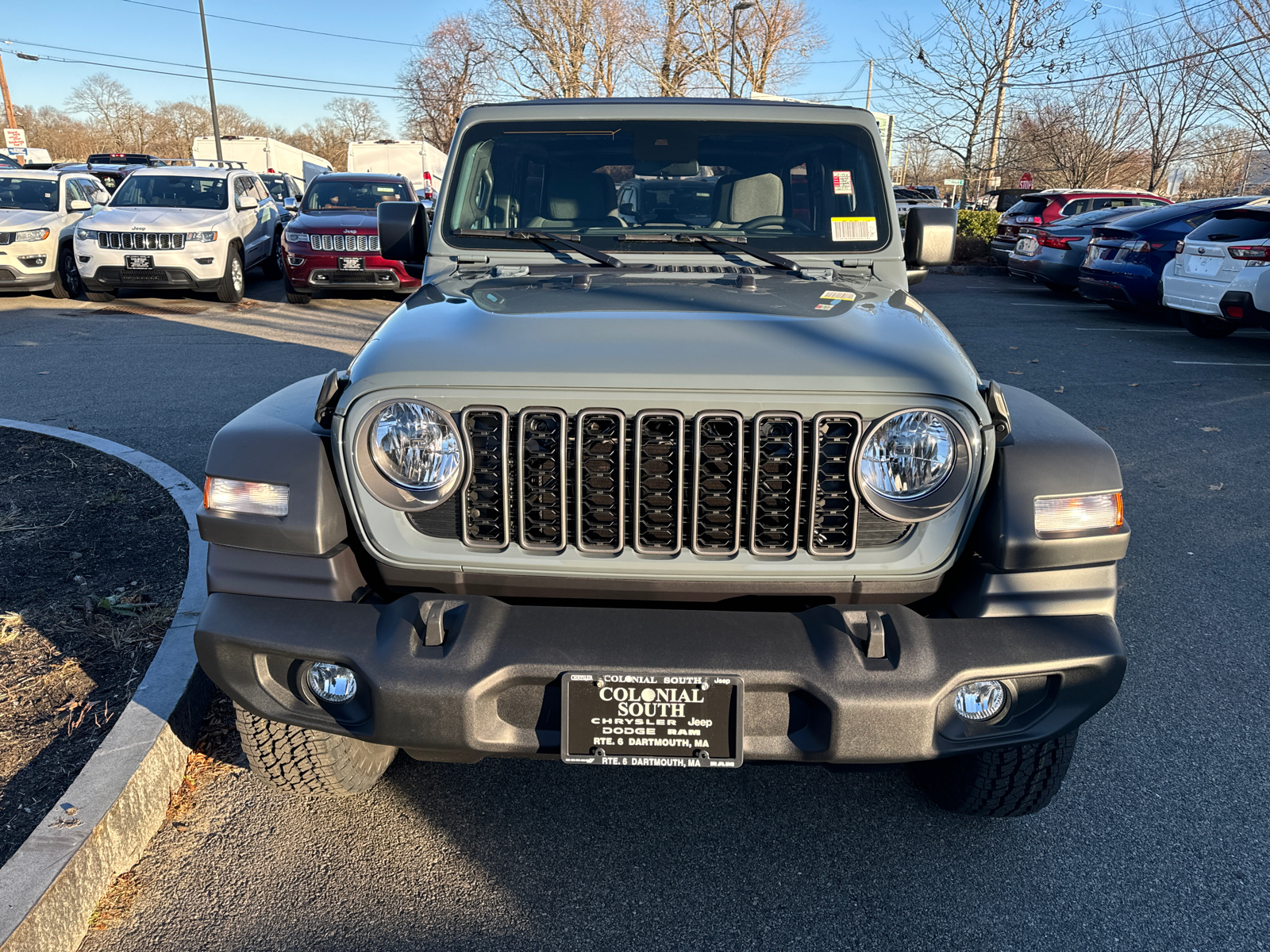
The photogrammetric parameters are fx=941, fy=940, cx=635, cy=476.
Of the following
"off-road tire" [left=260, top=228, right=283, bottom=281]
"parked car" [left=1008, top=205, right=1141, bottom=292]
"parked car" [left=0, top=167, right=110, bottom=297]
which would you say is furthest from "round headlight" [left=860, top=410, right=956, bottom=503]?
"off-road tire" [left=260, top=228, right=283, bottom=281]

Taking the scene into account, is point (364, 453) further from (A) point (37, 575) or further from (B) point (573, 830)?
(A) point (37, 575)

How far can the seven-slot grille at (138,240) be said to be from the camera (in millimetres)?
11961

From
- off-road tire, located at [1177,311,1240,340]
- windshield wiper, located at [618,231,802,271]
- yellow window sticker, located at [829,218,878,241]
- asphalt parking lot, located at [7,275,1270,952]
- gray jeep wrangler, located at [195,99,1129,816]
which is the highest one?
yellow window sticker, located at [829,218,878,241]

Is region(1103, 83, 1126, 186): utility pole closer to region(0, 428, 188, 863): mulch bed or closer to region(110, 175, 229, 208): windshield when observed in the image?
region(110, 175, 229, 208): windshield

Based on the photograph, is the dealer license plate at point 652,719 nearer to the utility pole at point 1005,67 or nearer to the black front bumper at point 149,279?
the black front bumper at point 149,279

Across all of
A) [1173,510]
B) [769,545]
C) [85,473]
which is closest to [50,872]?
[769,545]

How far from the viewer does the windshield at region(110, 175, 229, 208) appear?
1291cm

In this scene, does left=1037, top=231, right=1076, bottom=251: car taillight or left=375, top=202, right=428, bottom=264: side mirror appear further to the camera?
left=1037, top=231, right=1076, bottom=251: car taillight

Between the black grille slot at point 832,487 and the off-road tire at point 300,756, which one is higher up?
the black grille slot at point 832,487

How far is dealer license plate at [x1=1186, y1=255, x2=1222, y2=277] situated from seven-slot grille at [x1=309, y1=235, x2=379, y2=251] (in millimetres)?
9560

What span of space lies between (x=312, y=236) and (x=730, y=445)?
1137 centimetres

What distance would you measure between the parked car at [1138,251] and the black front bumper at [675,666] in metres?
11.1

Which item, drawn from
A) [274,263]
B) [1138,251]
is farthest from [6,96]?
[1138,251]

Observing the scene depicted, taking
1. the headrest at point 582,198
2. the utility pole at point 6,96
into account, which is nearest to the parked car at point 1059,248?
the headrest at point 582,198
